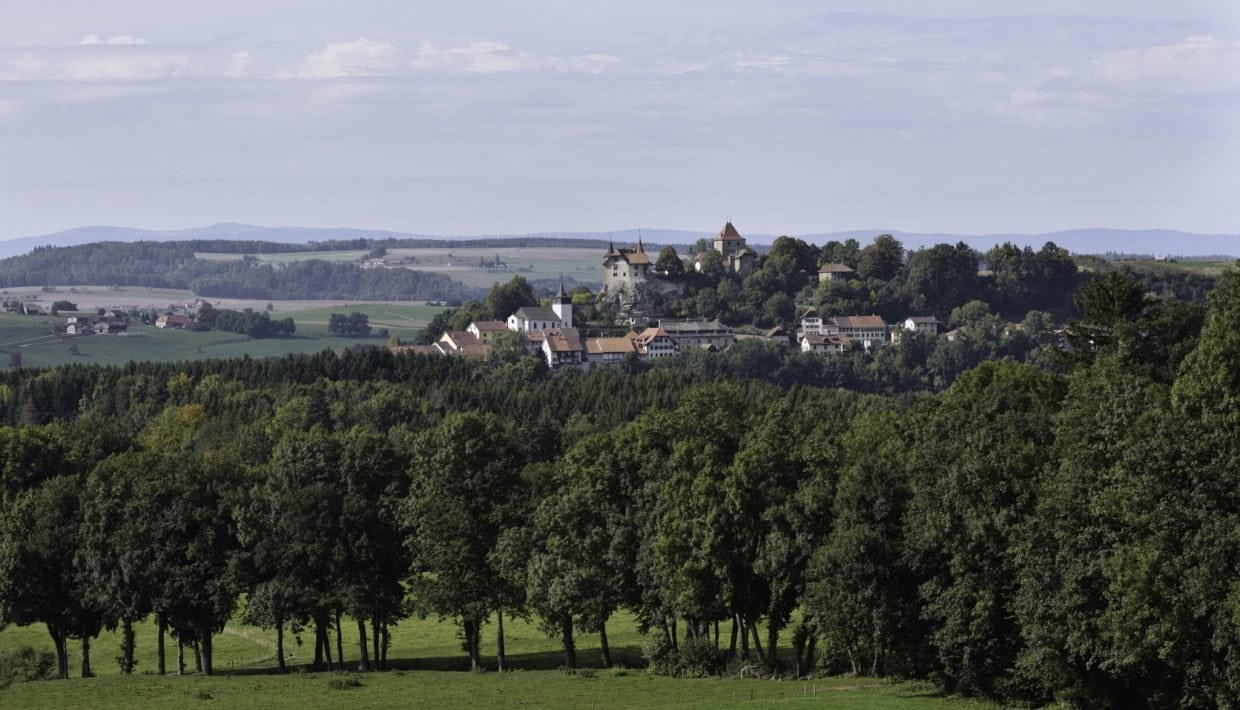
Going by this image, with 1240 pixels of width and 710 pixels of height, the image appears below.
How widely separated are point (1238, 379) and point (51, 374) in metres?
140

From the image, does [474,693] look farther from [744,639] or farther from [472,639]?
[744,639]

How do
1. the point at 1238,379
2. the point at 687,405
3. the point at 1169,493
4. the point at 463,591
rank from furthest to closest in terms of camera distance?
the point at 687,405
the point at 463,591
the point at 1238,379
the point at 1169,493

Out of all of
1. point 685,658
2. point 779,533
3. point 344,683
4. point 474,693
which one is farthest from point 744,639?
point 344,683

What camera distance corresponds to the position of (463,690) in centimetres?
6172

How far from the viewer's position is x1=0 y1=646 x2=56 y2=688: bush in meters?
71.9

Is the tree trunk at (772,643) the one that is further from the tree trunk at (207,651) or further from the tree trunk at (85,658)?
the tree trunk at (85,658)

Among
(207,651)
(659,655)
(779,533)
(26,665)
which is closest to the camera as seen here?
(779,533)

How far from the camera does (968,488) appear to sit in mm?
58438

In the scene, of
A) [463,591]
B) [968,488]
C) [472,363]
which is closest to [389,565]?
[463,591]

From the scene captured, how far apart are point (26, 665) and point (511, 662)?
21.3 metres

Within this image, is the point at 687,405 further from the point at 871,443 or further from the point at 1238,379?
the point at 1238,379

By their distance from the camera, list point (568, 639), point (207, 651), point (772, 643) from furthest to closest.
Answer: point (207, 651) → point (568, 639) → point (772, 643)

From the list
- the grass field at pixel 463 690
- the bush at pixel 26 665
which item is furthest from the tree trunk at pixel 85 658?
the bush at pixel 26 665

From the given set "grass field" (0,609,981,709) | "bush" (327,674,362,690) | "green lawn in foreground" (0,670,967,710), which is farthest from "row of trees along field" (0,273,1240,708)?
"bush" (327,674,362,690)
